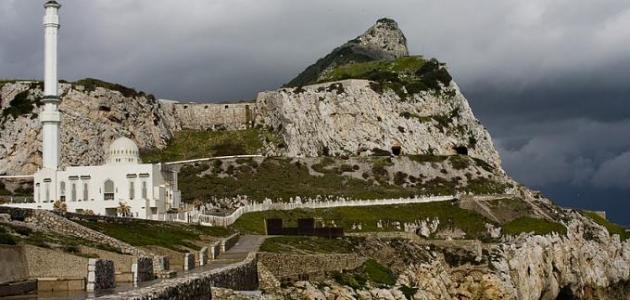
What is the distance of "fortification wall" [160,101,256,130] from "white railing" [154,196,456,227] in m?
57.7

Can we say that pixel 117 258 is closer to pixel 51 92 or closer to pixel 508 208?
pixel 51 92

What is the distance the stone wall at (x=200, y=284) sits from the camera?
903 inches

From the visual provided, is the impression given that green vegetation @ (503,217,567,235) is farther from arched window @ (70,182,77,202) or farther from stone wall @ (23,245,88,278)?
stone wall @ (23,245,88,278)

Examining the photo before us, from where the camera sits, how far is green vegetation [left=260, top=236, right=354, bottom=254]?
2289 inches

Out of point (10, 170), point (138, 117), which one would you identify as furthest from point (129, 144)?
point (138, 117)

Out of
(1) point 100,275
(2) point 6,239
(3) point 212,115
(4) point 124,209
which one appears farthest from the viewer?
(3) point 212,115

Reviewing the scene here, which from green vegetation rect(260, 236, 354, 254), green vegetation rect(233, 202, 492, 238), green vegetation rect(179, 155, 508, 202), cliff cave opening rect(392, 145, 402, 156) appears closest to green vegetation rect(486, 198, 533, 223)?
green vegetation rect(233, 202, 492, 238)

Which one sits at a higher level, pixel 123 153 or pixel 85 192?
pixel 123 153

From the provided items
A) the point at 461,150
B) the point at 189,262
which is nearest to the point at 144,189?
the point at 189,262

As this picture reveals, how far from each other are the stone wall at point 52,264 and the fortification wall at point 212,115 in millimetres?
131278

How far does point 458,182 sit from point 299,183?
20.7m

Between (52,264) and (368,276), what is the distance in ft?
101

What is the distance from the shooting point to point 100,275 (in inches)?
1068

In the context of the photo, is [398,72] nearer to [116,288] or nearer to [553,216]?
[553,216]
